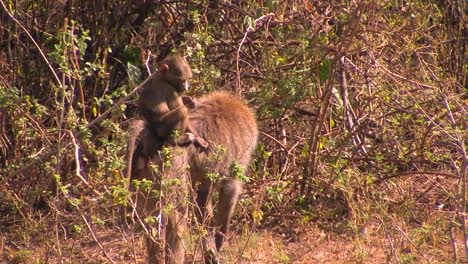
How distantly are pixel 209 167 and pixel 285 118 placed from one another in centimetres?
202

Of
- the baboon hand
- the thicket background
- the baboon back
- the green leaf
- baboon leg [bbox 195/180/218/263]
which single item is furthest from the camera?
the green leaf

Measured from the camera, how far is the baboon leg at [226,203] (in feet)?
23.0

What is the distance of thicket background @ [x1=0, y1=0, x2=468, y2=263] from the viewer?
23.8 ft

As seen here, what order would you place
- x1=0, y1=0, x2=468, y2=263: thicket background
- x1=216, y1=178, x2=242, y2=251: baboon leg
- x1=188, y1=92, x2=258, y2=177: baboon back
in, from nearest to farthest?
1. x1=188, y1=92, x2=258, y2=177: baboon back
2. x1=216, y1=178, x2=242, y2=251: baboon leg
3. x1=0, y1=0, x2=468, y2=263: thicket background

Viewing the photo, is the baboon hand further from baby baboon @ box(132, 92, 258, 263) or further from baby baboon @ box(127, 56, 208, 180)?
baby baboon @ box(127, 56, 208, 180)

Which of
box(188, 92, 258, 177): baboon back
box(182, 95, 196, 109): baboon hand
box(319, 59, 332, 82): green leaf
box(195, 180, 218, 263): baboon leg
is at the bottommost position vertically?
box(195, 180, 218, 263): baboon leg

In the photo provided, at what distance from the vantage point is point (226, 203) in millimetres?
7035

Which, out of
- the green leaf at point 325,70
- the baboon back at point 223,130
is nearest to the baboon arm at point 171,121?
the baboon back at point 223,130

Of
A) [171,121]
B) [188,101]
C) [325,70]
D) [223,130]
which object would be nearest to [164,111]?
[171,121]

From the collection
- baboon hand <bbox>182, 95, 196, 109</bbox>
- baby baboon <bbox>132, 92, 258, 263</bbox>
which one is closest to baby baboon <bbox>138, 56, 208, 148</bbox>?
baby baboon <bbox>132, 92, 258, 263</bbox>

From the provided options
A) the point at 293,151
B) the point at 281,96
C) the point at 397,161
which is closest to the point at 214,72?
the point at 281,96

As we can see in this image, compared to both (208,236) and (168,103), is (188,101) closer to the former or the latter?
(168,103)

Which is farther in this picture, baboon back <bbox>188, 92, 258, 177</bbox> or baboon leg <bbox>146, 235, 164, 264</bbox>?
baboon back <bbox>188, 92, 258, 177</bbox>

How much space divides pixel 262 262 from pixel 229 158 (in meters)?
0.87
